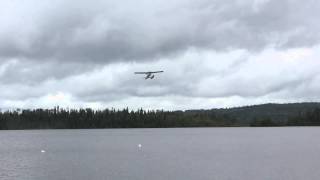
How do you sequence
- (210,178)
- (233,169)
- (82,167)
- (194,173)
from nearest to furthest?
(210,178), (194,173), (233,169), (82,167)

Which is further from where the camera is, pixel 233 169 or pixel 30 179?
pixel 233 169

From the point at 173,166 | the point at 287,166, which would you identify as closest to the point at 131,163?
the point at 173,166

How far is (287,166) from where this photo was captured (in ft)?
226

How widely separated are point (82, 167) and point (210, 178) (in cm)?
2069

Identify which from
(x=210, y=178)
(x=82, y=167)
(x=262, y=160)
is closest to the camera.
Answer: (x=210, y=178)

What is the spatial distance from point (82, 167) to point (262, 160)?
81.4 feet

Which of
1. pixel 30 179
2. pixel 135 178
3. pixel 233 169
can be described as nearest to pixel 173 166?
pixel 233 169

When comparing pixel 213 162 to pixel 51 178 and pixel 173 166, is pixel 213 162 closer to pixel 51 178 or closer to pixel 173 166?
pixel 173 166

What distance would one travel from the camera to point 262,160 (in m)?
78.6

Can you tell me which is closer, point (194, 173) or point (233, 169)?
point (194, 173)

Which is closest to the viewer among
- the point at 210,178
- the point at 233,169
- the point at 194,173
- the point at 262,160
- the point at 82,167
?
the point at 210,178

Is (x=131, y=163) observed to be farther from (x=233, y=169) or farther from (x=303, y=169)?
(x=303, y=169)

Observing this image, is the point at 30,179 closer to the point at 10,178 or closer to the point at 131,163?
the point at 10,178

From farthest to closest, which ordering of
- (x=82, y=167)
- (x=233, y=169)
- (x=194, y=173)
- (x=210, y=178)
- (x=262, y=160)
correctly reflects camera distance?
(x=262, y=160) < (x=82, y=167) < (x=233, y=169) < (x=194, y=173) < (x=210, y=178)
